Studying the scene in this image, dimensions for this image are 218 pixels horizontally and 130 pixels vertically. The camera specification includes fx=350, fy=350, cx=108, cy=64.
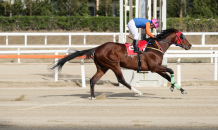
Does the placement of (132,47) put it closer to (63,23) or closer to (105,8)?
(63,23)

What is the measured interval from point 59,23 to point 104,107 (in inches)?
739

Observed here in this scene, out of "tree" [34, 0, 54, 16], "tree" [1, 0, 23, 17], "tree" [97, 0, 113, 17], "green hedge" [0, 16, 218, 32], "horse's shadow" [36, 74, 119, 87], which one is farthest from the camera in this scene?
"tree" [97, 0, 113, 17]

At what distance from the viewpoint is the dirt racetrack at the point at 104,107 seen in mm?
4449

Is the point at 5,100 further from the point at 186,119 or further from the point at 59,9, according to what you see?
the point at 59,9

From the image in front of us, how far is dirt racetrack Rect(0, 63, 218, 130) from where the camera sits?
4449mm

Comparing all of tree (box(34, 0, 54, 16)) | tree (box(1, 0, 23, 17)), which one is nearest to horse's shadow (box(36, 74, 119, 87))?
tree (box(34, 0, 54, 16))

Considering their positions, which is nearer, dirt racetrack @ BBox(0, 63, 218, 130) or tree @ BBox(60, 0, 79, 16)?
dirt racetrack @ BBox(0, 63, 218, 130)

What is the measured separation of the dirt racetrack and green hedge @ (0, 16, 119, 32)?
15.0 m

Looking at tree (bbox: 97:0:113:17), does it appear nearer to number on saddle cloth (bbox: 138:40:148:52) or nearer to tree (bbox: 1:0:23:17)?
tree (bbox: 1:0:23:17)

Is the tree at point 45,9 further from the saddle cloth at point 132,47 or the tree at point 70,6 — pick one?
the saddle cloth at point 132,47

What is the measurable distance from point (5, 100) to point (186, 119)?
3381mm

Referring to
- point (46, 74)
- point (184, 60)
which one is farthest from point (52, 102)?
point (184, 60)

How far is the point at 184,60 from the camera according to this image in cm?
1391

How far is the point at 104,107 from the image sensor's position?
5.66 m
